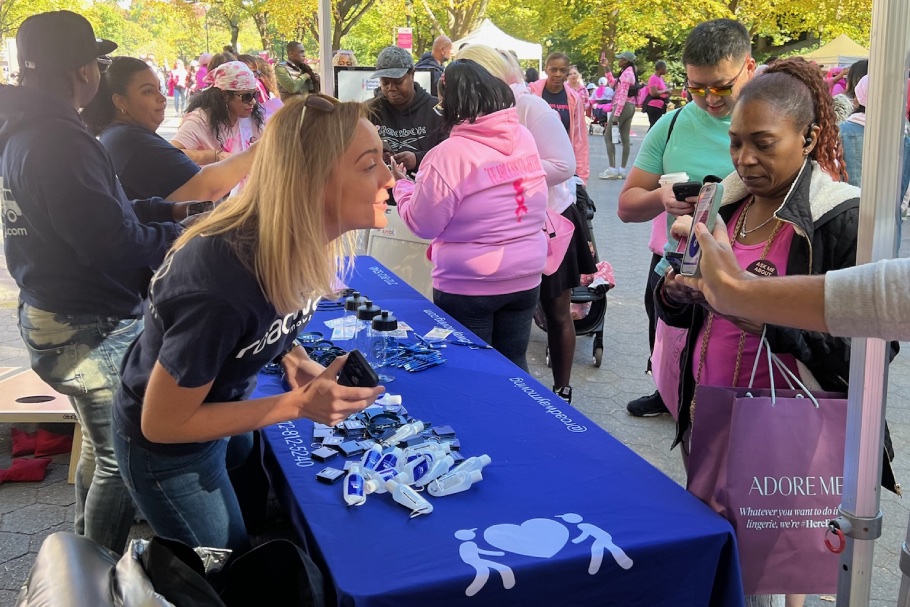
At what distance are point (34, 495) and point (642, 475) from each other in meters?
2.60

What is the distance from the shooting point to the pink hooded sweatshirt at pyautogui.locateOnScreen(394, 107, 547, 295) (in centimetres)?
292

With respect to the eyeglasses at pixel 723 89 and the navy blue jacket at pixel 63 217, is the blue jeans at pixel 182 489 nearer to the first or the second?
the navy blue jacket at pixel 63 217

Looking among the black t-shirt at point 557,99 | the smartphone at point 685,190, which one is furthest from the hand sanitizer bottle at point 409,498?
the black t-shirt at point 557,99

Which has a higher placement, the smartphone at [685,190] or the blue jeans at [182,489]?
the smartphone at [685,190]

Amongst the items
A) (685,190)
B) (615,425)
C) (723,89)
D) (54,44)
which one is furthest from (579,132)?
(54,44)

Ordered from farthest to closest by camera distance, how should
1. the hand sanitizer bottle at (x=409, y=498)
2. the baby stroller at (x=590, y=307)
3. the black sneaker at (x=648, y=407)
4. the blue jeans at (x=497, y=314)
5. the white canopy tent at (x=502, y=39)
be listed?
1. the white canopy tent at (x=502, y=39)
2. the baby stroller at (x=590, y=307)
3. the black sneaker at (x=648, y=407)
4. the blue jeans at (x=497, y=314)
5. the hand sanitizer bottle at (x=409, y=498)

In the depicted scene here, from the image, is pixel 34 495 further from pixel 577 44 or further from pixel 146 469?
pixel 577 44

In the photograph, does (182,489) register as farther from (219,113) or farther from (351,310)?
(219,113)

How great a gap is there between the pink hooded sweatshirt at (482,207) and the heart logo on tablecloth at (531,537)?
5.03 ft

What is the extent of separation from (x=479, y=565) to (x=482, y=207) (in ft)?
5.66

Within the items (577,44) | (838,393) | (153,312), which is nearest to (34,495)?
(153,312)

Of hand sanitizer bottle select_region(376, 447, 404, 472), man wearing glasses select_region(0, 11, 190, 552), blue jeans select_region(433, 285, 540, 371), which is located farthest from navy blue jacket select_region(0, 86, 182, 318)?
blue jeans select_region(433, 285, 540, 371)

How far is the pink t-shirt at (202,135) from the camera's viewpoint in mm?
4922

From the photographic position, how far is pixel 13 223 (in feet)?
7.47
